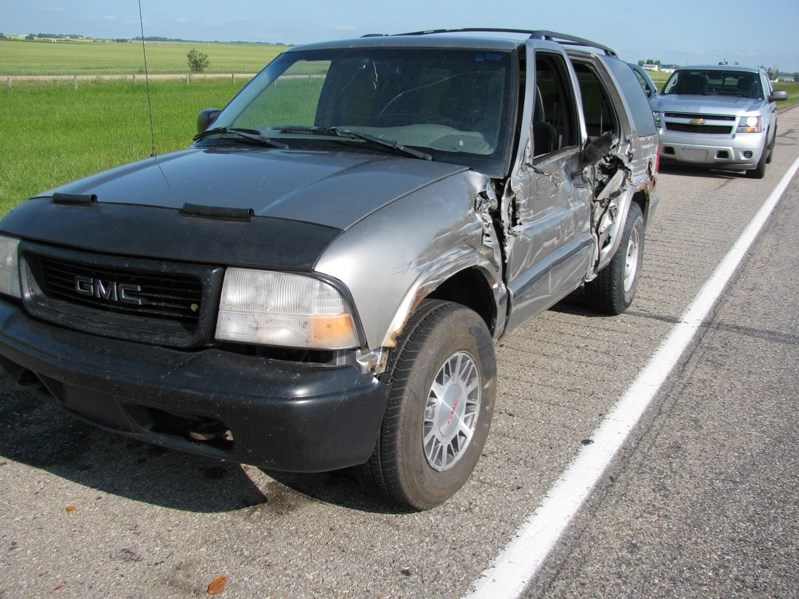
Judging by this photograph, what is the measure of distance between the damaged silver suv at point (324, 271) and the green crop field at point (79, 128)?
6.33m

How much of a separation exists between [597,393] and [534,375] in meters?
0.39

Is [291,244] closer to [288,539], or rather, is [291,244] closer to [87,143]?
[288,539]

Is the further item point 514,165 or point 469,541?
point 514,165

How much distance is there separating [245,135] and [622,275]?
2.86 meters

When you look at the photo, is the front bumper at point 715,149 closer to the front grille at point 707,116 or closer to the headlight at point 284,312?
the front grille at point 707,116

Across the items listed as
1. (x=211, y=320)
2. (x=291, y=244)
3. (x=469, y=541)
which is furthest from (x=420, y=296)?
(x=469, y=541)

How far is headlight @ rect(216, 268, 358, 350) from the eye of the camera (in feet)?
8.35

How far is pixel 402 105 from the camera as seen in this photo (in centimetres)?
390

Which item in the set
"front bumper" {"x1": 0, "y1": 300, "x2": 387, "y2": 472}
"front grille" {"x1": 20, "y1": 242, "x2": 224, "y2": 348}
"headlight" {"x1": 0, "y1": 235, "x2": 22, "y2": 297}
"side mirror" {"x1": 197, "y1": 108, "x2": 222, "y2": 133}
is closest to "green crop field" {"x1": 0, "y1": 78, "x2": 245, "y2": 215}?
"side mirror" {"x1": 197, "y1": 108, "x2": 222, "y2": 133}

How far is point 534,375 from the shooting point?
4.57 m

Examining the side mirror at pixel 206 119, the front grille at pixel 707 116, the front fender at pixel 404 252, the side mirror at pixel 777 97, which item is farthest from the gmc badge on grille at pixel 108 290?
the side mirror at pixel 777 97

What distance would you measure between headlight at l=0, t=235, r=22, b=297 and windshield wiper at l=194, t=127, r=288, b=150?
127 centimetres

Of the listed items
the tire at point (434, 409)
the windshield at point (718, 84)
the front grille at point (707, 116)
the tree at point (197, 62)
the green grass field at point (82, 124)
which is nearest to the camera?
the tire at point (434, 409)

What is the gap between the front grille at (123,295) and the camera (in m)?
2.64
